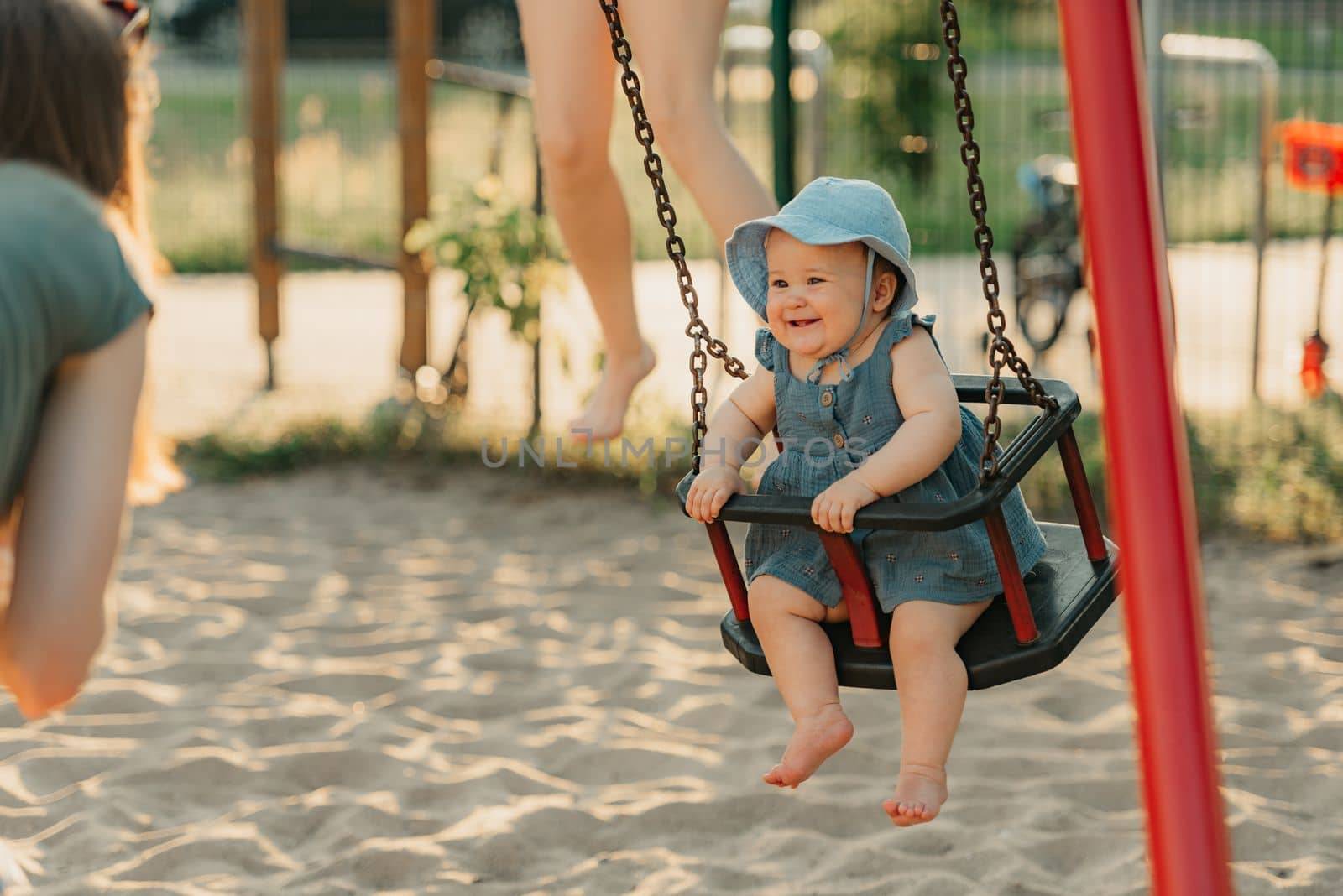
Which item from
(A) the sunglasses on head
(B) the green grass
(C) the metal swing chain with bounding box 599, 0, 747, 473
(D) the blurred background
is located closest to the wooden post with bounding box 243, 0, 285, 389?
(D) the blurred background

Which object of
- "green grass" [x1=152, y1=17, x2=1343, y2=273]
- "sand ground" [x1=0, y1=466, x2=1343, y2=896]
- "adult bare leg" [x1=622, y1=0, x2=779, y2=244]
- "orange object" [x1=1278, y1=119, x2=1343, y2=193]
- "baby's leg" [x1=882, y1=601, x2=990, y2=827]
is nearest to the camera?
"baby's leg" [x1=882, y1=601, x2=990, y2=827]

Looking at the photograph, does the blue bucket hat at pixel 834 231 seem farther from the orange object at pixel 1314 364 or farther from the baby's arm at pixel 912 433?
the orange object at pixel 1314 364

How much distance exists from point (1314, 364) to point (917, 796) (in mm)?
4523

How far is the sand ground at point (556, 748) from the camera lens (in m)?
3.28

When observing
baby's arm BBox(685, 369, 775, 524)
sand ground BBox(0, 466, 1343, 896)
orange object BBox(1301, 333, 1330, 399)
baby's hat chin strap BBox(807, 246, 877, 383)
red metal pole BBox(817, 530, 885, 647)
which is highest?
baby's hat chin strap BBox(807, 246, 877, 383)

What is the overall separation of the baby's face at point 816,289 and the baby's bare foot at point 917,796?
0.58m

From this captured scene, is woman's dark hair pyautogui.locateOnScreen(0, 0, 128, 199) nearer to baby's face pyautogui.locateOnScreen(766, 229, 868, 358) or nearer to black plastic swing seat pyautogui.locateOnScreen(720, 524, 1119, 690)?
baby's face pyautogui.locateOnScreen(766, 229, 868, 358)

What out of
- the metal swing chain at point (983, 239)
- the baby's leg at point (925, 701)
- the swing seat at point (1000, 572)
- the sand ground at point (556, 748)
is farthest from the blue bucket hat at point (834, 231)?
the sand ground at point (556, 748)

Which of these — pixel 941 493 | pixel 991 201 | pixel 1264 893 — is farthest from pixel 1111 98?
pixel 991 201

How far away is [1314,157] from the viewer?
5.95 m

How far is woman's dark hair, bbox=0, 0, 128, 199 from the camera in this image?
5.43ft

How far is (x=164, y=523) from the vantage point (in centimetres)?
573

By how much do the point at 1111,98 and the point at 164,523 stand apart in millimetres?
4524

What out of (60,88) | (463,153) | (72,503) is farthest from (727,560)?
(463,153)
